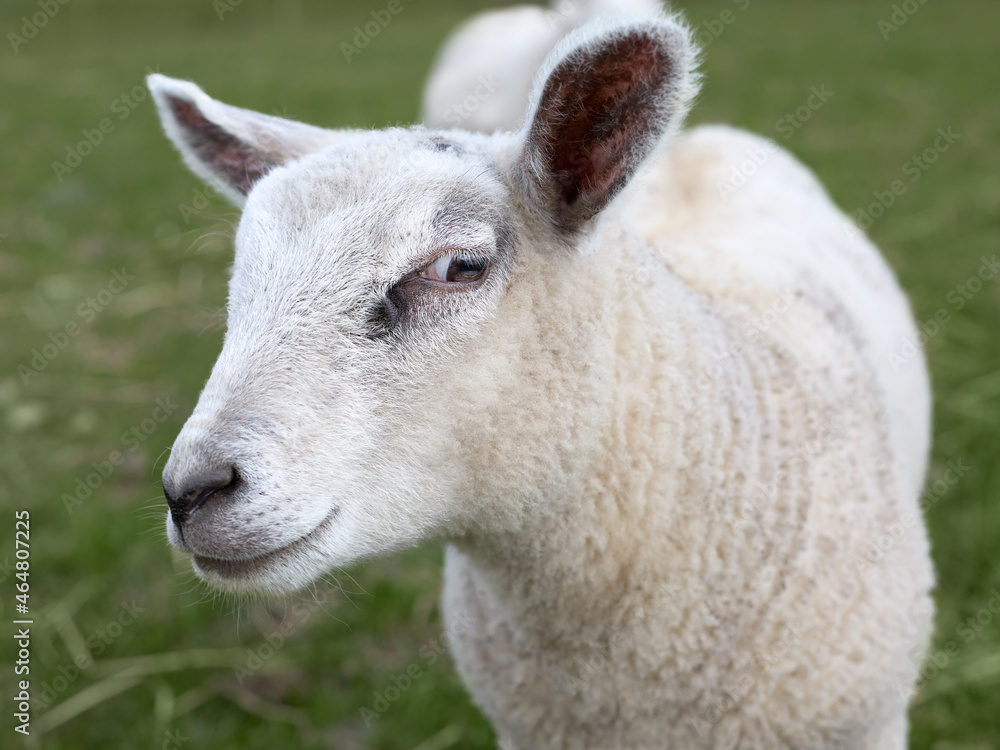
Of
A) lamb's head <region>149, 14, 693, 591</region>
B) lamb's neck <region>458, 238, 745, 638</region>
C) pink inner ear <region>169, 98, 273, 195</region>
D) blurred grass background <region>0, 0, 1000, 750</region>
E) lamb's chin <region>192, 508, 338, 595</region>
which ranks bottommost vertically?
blurred grass background <region>0, 0, 1000, 750</region>

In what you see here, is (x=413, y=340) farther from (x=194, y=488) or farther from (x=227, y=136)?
(x=227, y=136)

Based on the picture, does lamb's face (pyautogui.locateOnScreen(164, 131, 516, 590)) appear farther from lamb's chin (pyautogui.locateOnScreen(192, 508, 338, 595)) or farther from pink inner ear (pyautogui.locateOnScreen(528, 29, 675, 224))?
pink inner ear (pyautogui.locateOnScreen(528, 29, 675, 224))

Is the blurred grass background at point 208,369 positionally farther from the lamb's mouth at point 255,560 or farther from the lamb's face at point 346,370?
the lamb's face at point 346,370

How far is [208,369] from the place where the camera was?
5504 millimetres

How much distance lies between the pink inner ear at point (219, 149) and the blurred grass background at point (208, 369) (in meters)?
0.23

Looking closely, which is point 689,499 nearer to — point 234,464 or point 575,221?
point 575,221

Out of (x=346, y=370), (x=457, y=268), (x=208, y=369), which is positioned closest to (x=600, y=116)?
(x=457, y=268)

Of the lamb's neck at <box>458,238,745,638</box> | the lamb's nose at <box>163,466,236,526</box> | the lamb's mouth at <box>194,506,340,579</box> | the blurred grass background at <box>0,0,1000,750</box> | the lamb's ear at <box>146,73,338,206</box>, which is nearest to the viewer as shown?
the lamb's nose at <box>163,466,236,526</box>

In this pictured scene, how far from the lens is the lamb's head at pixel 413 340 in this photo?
5.04 ft

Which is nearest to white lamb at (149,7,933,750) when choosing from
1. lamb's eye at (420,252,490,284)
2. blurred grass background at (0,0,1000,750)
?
lamb's eye at (420,252,490,284)

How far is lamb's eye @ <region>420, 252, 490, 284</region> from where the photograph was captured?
1.65 m

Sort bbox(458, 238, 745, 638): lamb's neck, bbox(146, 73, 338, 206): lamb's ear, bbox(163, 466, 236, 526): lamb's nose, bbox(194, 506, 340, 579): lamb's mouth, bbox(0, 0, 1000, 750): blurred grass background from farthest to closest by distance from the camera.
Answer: bbox(0, 0, 1000, 750): blurred grass background → bbox(146, 73, 338, 206): lamb's ear → bbox(458, 238, 745, 638): lamb's neck → bbox(194, 506, 340, 579): lamb's mouth → bbox(163, 466, 236, 526): lamb's nose

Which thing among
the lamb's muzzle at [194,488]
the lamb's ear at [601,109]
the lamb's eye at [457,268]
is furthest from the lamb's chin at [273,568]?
the lamb's ear at [601,109]

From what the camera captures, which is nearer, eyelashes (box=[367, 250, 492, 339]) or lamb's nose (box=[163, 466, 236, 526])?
lamb's nose (box=[163, 466, 236, 526])
